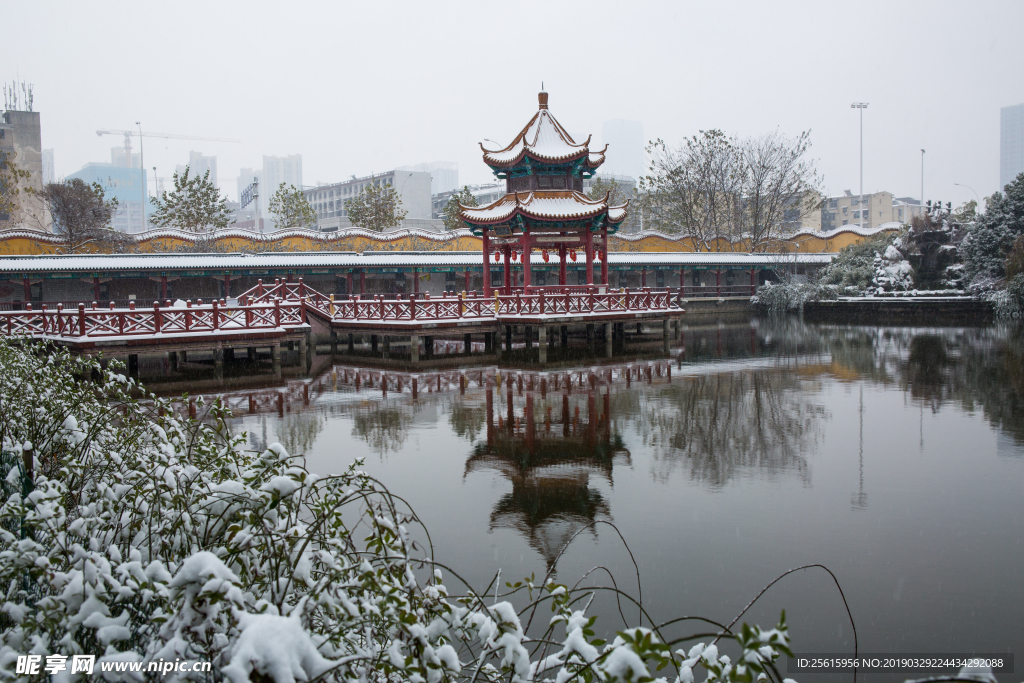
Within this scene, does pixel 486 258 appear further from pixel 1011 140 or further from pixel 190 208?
pixel 1011 140

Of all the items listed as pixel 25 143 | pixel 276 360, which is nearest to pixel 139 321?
pixel 276 360

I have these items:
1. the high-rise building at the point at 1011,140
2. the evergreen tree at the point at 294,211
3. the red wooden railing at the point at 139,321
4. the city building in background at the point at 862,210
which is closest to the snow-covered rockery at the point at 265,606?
the red wooden railing at the point at 139,321

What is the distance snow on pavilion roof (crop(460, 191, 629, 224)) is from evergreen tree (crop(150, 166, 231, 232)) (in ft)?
68.6

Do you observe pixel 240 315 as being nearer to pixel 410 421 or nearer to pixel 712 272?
pixel 410 421

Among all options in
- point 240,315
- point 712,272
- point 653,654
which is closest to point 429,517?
point 653,654

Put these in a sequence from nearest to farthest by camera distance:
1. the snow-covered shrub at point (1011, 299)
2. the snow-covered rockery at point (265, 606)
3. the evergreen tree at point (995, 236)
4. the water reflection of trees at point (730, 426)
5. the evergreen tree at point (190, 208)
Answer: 1. the snow-covered rockery at point (265, 606)
2. the water reflection of trees at point (730, 426)
3. the snow-covered shrub at point (1011, 299)
4. the evergreen tree at point (995, 236)
5. the evergreen tree at point (190, 208)

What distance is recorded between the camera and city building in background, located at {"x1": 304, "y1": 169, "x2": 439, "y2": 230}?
6294 cm

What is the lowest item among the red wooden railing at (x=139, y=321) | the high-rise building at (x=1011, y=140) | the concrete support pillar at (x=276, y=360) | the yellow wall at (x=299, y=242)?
the concrete support pillar at (x=276, y=360)

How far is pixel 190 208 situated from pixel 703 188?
2917 cm

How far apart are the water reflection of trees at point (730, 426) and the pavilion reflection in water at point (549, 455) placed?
726 mm

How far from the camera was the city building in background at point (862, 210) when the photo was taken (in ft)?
239

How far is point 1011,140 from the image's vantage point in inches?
4988

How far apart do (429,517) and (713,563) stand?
265cm

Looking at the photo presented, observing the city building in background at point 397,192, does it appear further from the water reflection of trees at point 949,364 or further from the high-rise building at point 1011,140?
the high-rise building at point 1011,140
